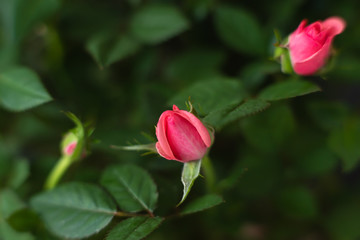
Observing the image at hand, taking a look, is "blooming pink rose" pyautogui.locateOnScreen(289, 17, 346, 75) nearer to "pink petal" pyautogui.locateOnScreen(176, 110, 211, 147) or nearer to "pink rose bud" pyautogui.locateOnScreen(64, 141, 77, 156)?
"pink petal" pyautogui.locateOnScreen(176, 110, 211, 147)

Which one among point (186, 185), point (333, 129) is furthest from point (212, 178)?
point (333, 129)

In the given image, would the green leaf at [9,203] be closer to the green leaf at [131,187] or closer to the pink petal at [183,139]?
the green leaf at [131,187]

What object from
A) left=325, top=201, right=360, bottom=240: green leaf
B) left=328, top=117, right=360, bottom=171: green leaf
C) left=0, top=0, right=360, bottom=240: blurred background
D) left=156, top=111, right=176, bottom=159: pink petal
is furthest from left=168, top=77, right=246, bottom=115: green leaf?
left=325, top=201, right=360, bottom=240: green leaf

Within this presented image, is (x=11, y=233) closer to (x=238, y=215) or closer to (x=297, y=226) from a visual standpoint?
(x=238, y=215)

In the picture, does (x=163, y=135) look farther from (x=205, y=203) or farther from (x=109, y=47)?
(x=109, y=47)

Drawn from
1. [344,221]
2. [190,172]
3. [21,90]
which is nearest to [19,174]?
[21,90]

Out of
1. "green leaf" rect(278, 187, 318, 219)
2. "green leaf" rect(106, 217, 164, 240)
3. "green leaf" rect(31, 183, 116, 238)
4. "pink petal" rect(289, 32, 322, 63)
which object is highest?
"pink petal" rect(289, 32, 322, 63)

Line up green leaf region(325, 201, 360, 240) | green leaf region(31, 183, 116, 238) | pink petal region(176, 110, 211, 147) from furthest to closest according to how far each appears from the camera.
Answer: green leaf region(325, 201, 360, 240)
green leaf region(31, 183, 116, 238)
pink petal region(176, 110, 211, 147)
